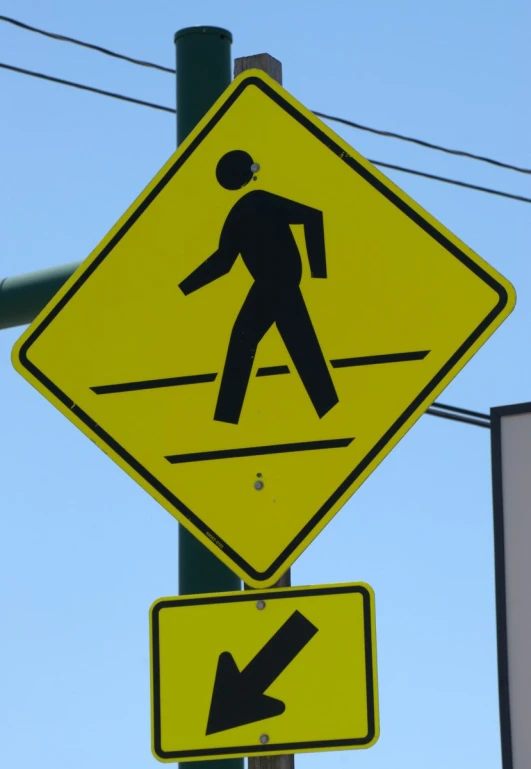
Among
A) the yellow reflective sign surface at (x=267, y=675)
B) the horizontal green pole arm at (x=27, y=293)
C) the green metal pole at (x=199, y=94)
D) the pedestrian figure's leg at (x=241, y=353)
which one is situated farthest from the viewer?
the horizontal green pole arm at (x=27, y=293)

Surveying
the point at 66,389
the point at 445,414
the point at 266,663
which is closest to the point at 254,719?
the point at 266,663

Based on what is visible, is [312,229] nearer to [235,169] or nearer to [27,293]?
[235,169]

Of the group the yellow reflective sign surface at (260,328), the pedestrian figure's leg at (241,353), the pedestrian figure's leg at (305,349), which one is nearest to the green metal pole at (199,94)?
the yellow reflective sign surface at (260,328)

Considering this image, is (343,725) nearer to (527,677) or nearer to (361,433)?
(361,433)

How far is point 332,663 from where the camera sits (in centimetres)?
352

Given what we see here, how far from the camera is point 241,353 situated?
3.73 meters

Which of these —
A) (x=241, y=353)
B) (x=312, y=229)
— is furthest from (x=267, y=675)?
(x=312, y=229)

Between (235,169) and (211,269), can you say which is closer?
(211,269)

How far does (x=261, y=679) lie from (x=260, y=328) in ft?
2.69

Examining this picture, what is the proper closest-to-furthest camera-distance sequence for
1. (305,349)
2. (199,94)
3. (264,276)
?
1. (305,349)
2. (264,276)
3. (199,94)

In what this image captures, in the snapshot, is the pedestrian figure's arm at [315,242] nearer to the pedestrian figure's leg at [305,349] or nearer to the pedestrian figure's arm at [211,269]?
the pedestrian figure's leg at [305,349]

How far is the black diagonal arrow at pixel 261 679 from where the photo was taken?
11.6 feet

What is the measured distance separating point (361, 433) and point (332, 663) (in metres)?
0.52

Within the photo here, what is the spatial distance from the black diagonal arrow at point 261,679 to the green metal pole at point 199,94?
621 mm
